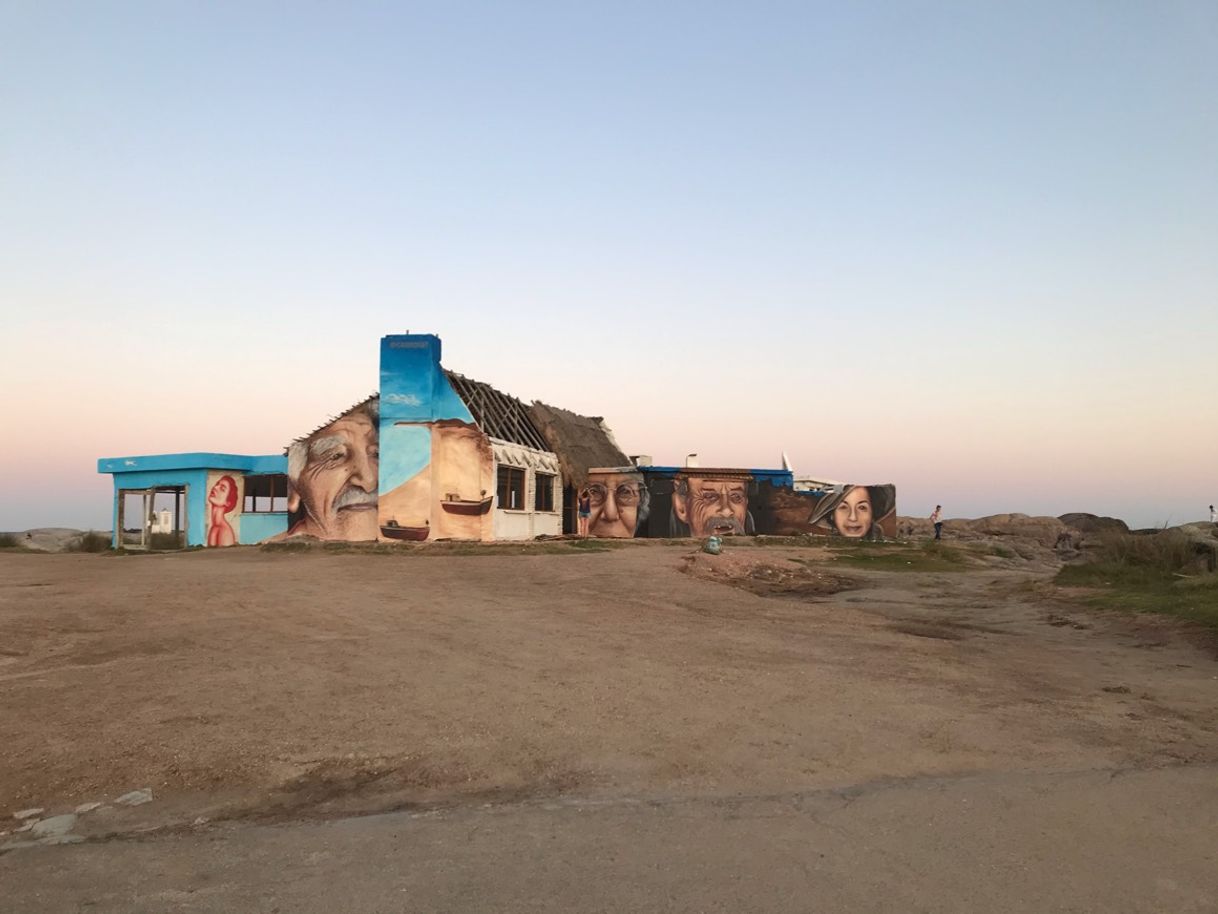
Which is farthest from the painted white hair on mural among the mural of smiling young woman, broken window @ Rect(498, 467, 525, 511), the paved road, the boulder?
the boulder

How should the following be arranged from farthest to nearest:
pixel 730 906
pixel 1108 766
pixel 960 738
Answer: pixel 960 738
pixel 1108 766
pixel 730 906

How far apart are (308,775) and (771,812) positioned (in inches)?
109

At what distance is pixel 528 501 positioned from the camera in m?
31.0

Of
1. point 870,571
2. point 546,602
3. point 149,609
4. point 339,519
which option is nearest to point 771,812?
point 546,602

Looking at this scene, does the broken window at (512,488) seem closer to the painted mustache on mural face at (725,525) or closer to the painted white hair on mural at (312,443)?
the painted white hair on mural at (312,443)

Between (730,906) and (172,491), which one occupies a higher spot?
(172,491)

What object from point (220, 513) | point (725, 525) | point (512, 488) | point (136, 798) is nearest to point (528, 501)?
point (512, 488)

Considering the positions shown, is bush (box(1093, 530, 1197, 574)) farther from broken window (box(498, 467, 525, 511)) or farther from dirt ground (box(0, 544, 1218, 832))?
broken window (box(498, 467, 525, 511))

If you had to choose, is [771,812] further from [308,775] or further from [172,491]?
[172,491]

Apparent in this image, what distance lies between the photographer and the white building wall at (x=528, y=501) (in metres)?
28.4

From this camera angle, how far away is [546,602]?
1244 cm

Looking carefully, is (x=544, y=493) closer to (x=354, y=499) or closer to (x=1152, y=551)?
(x=354, y=499)

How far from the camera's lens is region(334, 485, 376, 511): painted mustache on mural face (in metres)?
27.6

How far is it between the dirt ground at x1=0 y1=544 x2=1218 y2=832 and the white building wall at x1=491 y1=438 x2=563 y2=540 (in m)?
15.7
